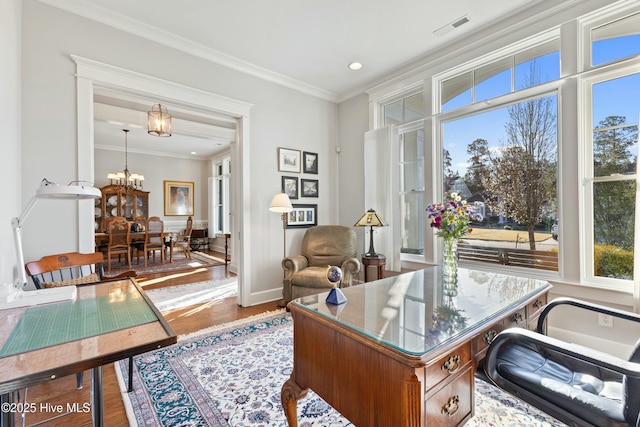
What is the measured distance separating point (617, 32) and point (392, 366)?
3.26m

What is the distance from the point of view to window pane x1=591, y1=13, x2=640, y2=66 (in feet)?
7.35

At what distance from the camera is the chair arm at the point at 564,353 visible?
93 centimetres

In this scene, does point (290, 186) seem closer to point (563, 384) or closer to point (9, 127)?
point (9, 127)

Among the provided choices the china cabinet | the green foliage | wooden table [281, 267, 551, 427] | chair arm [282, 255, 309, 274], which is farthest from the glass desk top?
the china cabinet

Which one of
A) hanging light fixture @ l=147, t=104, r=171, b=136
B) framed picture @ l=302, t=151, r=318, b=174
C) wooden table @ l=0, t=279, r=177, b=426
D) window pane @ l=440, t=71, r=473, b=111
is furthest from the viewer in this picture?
framed picture @ l=302, t=151, r=318, b=174

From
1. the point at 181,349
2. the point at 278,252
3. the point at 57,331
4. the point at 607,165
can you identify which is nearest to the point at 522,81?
the point at 607,165

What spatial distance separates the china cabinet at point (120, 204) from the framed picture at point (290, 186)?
5.28 metres

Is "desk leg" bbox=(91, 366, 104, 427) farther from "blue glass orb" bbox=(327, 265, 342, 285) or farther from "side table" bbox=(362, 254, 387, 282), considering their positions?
"side table" bbox=(362, 254, 387, 282)

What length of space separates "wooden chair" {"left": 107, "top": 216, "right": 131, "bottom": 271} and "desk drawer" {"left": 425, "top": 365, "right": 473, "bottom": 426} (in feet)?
21.4

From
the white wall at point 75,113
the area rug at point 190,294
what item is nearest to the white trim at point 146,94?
the white wall at point 75,113

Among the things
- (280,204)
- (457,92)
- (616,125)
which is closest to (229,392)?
(280,204)

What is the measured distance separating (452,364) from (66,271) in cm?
281

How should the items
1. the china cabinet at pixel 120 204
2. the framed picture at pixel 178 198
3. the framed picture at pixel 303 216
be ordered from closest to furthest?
the framed picture at pixel 303 216, the china cabinet at pixel 120 204, the framed picture at pixel 178 198

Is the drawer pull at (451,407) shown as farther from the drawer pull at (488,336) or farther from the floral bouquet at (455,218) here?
the floral bouquet at (455,218)
